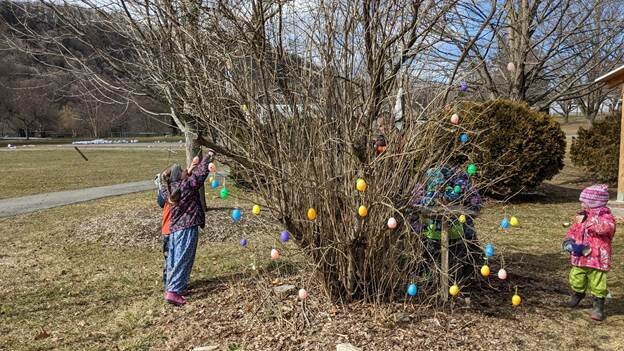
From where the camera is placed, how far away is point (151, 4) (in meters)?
3.58

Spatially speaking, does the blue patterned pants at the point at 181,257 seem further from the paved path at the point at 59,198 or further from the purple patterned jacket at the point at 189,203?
the paved path at the point at 59,198

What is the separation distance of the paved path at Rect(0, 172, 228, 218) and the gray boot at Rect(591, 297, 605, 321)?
33.0 feet

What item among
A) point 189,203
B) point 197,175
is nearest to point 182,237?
point 189,203

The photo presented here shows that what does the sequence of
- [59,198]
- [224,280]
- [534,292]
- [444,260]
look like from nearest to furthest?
[444,260] → [534,292] → [224,280] → [59,198]

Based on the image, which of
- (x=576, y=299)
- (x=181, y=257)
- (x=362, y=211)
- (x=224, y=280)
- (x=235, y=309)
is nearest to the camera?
(x=362, y=211)

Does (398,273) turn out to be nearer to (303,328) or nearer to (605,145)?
(303,328)

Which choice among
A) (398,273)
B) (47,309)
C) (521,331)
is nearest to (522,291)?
(521,331)

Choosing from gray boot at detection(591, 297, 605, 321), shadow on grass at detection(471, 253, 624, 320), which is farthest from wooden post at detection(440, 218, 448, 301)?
gray boot at detection(591, 297, 605, 321)

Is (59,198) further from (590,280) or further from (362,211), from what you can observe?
(590,280)

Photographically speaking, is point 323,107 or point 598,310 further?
point 598,310

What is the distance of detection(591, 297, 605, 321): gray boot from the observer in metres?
4.20

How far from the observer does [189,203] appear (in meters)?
4.63

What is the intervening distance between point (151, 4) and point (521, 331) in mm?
3617

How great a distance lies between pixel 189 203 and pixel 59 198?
950 cm
